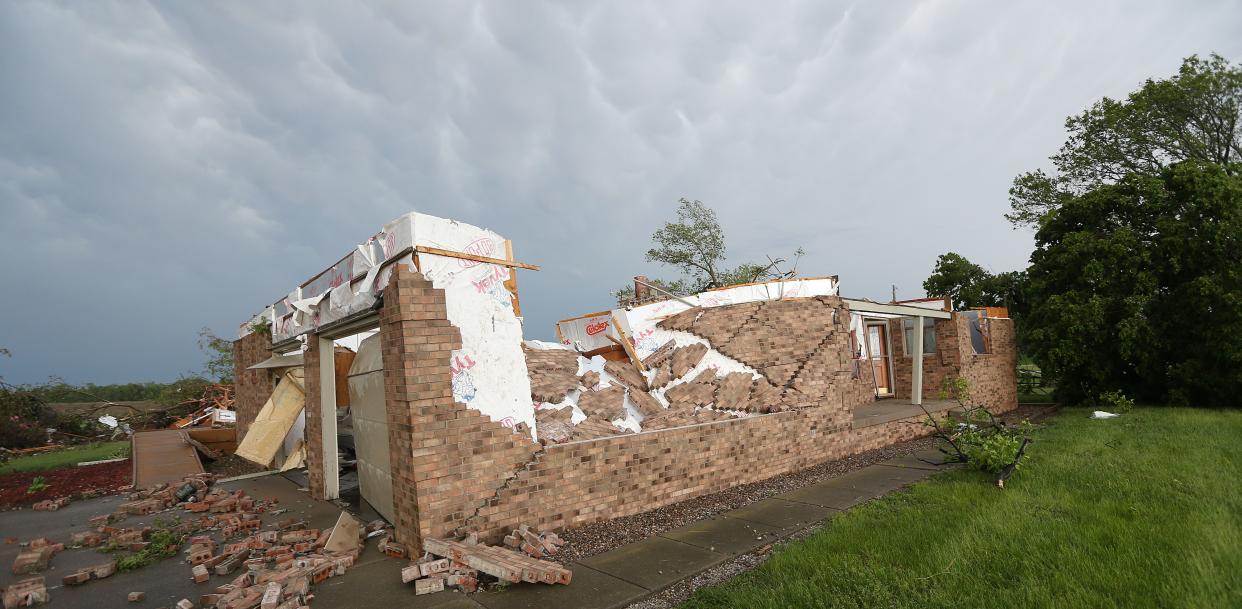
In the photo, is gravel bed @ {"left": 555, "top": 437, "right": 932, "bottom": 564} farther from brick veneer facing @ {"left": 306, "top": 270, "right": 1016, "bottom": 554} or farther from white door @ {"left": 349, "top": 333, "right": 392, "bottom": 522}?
white door @ {"left": 349, "top": 333, "right": 392, "bottom": 522}

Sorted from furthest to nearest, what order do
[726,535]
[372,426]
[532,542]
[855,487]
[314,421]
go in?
[314,421]
[855,487]
[372,426]
[726,535]
[532,542]

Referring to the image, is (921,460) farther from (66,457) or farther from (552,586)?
(66,457)

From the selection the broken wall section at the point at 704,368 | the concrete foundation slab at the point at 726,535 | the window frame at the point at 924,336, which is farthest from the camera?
the window frame at the point at 924,336

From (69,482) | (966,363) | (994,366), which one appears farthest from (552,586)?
(994,366)

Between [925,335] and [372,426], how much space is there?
12959 millimetres

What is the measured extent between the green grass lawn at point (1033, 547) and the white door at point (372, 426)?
3.58 metres

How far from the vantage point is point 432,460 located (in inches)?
176

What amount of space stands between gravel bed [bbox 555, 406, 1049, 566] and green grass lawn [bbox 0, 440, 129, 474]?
12.6 metres

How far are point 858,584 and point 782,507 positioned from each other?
2321mm

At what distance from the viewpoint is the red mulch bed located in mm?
8344

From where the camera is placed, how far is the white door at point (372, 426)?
577cm

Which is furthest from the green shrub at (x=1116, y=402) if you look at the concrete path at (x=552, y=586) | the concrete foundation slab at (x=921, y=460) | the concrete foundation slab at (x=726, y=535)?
the concrete foundation slab at (x=726, y=535)

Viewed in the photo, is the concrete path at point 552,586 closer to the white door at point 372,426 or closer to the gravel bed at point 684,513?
the gravel bed at point 684,513

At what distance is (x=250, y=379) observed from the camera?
37.1 feet
